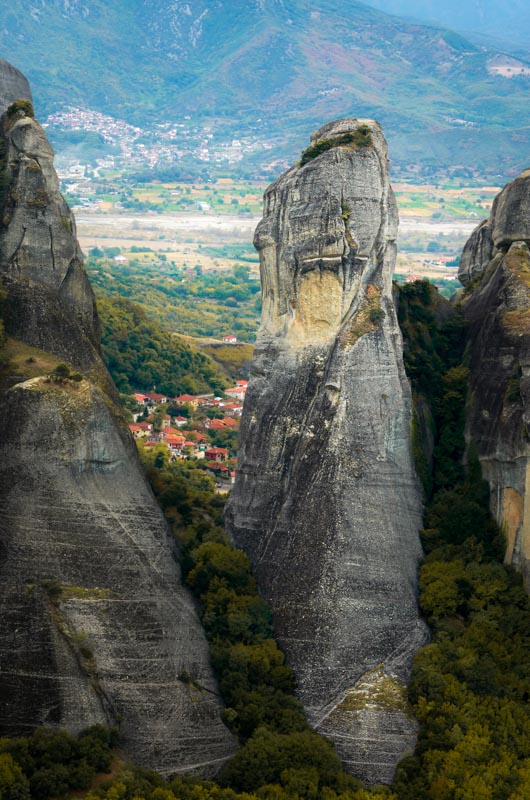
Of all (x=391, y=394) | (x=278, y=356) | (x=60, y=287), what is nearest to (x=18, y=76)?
(x=60, y=287)

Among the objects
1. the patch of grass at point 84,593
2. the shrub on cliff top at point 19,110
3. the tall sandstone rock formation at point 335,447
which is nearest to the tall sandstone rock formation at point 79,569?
the patch of grass at point 84,593

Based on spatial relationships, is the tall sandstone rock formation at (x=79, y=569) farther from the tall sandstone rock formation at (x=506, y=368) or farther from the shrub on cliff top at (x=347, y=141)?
the tall sandstone rock formation at (x=506, y=368)

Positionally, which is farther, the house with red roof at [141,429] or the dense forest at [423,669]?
the house with red roof at [141,429]

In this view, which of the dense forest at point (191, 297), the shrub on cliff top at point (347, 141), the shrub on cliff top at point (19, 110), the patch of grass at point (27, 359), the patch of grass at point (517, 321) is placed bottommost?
the dense forest at point (191, 297)

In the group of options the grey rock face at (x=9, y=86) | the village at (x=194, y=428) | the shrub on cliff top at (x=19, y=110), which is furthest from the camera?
the village at (x=194, y=428)

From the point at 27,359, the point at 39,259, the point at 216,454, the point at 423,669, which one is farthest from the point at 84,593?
the point at 216,454

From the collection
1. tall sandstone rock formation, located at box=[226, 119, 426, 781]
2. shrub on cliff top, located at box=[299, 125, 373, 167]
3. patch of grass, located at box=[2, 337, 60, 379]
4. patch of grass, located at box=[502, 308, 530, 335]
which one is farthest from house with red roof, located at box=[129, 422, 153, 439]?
patch of grass, located at box=[2, 337, 60, 379]

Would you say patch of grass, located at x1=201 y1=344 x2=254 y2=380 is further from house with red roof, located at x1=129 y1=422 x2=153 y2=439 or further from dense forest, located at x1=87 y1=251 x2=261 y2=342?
house with red roof, located at x1=129 y1=422 x2=153 y2=439
